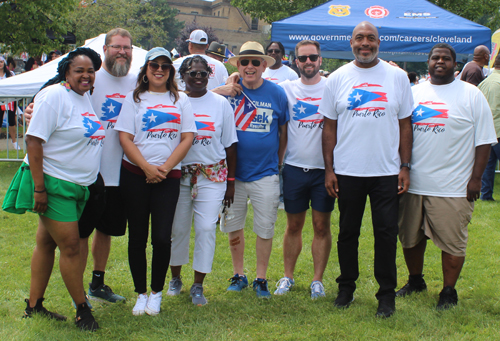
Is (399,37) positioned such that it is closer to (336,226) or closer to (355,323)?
(336,226)

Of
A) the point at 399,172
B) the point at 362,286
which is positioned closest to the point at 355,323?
the point at 362,286

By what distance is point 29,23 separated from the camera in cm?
1384

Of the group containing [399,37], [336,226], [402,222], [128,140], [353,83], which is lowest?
[336,226]

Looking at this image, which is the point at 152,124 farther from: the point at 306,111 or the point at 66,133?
the point at 306,111

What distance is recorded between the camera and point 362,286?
4.39 meters

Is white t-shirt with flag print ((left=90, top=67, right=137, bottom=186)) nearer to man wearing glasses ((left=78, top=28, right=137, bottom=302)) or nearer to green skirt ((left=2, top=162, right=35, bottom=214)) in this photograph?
man wearing glasses ((left=78, top=28, right=137, bottom=302))

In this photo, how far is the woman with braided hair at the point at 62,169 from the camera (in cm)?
308

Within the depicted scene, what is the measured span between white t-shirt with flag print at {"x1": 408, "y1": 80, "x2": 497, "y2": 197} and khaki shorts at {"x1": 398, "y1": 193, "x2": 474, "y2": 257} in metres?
0.08

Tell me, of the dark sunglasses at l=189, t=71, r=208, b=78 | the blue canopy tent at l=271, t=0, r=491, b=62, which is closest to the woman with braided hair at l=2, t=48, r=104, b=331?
the dark sunglasses at l=189, t=71, r=208, b=78

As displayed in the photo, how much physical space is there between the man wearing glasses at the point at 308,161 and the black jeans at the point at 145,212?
1110 millimetres

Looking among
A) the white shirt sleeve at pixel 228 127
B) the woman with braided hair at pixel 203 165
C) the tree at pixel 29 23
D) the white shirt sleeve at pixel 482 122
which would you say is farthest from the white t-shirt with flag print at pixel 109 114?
the tree at pixel 29 23

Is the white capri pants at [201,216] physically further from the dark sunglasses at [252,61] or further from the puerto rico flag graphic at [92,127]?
the dark sunglasses at [252,61]

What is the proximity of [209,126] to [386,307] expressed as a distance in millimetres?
2087

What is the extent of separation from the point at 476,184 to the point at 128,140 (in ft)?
9.16
